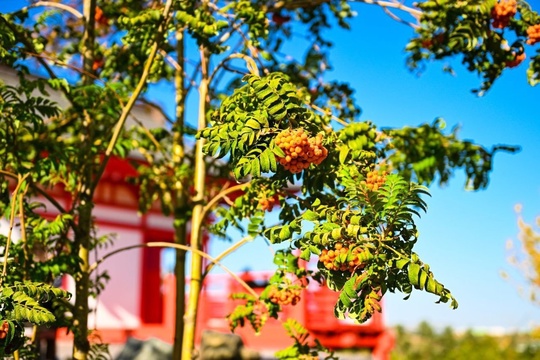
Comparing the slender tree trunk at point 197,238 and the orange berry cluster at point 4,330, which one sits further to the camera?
the slender tree trunk at point 197,238

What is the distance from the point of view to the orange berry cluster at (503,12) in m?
3.35

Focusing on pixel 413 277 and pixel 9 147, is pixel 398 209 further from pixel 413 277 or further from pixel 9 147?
pixel 9 147

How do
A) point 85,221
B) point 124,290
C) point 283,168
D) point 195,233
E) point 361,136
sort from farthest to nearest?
point 124,290 < point 195,233 < point 85,221 < point 361,136 < point 283,168

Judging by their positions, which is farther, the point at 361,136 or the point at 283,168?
the point at 361,136

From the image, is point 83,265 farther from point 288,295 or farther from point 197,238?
point 288,295

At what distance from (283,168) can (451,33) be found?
1780 mm

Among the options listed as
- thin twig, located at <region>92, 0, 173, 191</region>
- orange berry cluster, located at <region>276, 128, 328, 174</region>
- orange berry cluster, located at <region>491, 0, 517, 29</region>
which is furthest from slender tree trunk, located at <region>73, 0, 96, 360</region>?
orange berry cluster, located at <region>491, 0, 517, 29</region>

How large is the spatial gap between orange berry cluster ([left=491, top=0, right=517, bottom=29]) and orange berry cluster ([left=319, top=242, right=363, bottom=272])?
188 centimetres

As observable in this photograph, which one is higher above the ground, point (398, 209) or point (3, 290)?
point (398, 209)

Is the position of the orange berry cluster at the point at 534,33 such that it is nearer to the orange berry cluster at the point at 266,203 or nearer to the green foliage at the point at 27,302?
the orange berry cluster at the point at 266,203

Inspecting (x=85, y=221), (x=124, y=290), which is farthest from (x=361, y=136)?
(x=124, y=290)

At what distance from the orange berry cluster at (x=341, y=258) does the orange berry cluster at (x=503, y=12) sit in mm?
1883

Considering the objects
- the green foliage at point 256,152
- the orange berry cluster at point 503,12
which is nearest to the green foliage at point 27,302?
→ the green foliage at point 256,152

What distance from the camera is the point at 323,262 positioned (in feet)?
7.09
